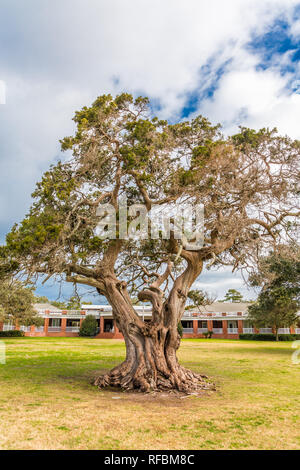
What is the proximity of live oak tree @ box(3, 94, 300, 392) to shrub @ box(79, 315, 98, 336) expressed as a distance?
3902cm

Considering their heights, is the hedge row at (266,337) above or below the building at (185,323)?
below

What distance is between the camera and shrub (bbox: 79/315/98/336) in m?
48.3

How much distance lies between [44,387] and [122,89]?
992 cm

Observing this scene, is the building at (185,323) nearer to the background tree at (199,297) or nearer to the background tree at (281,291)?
the background tree at (281,291)

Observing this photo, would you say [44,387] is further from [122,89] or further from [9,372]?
[122,89]

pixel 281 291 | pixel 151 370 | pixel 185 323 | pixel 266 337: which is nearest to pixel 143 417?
pixel 151 370

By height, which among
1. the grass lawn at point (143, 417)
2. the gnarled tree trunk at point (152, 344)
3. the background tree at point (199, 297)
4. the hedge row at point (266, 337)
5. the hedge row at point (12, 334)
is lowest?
the hedge row at point (266, 337)

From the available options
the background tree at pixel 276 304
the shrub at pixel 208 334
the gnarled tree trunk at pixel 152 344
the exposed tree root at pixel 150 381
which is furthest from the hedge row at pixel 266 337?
the exposed tree root at pixel 150 381

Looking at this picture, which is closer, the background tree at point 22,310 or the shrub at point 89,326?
the background tree at point 22,310

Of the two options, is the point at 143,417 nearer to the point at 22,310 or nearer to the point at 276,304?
the point at 276,304

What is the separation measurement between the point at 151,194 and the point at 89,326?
1609 inches

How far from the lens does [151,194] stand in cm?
1111

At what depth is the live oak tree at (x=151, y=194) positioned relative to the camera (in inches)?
386

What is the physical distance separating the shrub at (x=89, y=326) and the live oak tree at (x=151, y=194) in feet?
128
